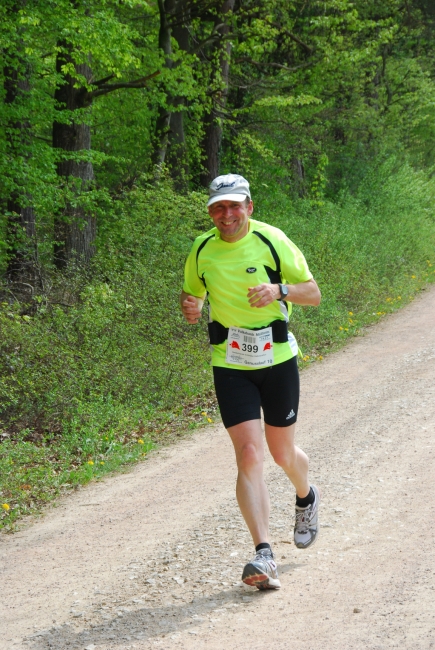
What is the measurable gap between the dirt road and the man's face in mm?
2019

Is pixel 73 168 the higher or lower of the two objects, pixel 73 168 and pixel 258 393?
the lower

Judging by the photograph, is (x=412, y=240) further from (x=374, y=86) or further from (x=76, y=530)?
(x=76, y=530)

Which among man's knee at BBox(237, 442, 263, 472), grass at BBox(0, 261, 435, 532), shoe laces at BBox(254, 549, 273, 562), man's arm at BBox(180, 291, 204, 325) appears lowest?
grass at BBox(0, 261, 435, 532)

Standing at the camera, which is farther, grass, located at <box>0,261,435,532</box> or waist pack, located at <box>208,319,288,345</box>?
grass, located at <box>0,261,435,532</box>

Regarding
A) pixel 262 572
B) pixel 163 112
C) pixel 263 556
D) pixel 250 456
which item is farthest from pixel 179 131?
pixel 262 572

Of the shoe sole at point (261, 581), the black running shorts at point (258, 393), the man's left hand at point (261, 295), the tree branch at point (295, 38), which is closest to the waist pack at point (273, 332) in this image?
the black running shorts at point (258, 393)

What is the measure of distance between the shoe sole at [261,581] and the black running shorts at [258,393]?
84 centimetres

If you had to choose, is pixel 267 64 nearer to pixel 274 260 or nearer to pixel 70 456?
pixel 70 456

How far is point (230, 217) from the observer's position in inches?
196

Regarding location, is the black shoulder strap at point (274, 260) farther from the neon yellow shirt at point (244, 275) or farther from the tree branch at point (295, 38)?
the tree branch at point (295, 38)

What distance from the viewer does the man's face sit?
498cm

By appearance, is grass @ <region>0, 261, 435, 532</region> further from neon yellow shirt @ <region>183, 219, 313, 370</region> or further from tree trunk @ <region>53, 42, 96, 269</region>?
tree trunk @ <region>53, 42, 96, 269</region>

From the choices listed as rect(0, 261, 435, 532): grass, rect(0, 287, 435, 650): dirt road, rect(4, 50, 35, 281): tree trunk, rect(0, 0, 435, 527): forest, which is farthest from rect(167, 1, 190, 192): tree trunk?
rect(0, 287, 435, 650): dirt road

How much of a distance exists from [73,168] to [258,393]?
1079 centimetres
